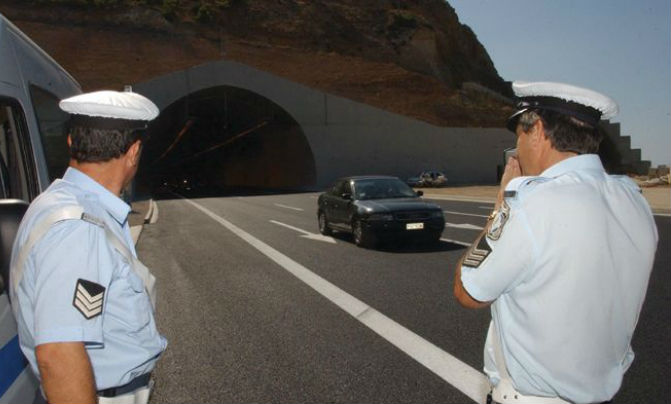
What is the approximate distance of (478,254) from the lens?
2.18 metres

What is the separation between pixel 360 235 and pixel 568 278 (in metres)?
11.7

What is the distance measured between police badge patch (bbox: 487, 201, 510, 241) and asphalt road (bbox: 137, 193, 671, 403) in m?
2.80

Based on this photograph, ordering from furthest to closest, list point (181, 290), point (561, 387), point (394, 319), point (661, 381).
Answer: point (181, 290), point (394, 319), point (661, 381), point (561, 387)

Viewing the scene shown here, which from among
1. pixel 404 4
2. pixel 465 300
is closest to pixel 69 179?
pixel 465 300

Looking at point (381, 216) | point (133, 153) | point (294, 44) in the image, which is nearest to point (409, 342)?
point (133, 153)

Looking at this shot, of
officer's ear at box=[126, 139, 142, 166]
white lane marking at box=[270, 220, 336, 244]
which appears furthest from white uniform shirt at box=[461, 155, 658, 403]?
white lane marking at box=[270, 220, 336, 244]

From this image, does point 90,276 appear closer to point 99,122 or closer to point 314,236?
point 99,122

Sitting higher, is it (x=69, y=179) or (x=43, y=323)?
(x=69, y=179)

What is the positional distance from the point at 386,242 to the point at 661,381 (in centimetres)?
892

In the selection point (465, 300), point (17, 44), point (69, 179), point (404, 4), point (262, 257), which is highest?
point (404, 4)

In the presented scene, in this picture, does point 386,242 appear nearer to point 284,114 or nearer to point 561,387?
point 561,387

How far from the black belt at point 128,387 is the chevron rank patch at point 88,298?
0.40 metres

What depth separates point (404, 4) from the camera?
92.1 m

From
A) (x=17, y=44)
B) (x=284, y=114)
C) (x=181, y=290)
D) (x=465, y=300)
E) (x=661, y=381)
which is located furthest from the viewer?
(x=284, y=114)
